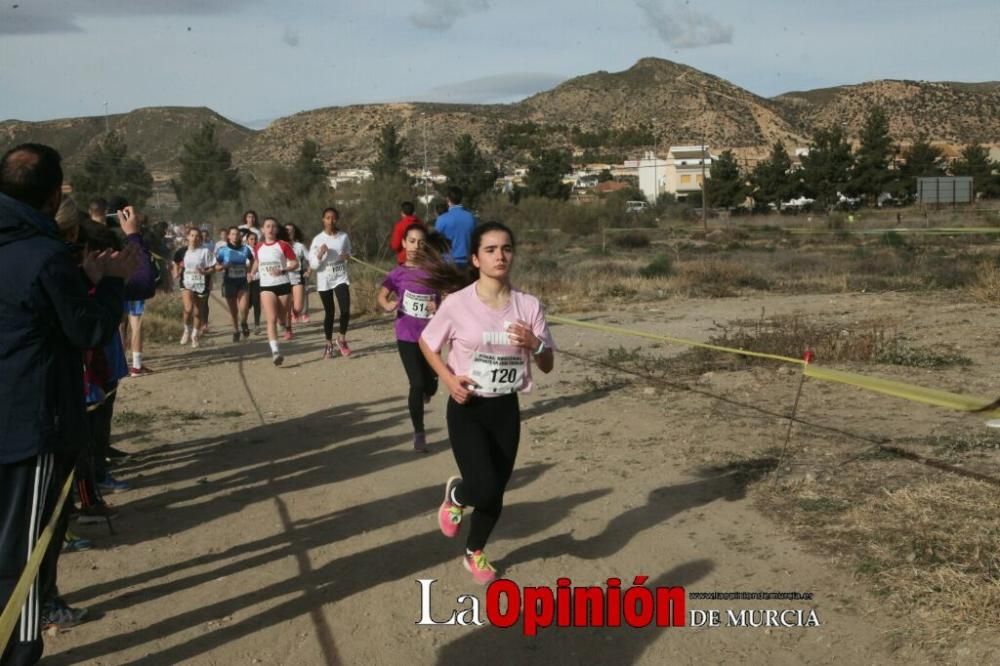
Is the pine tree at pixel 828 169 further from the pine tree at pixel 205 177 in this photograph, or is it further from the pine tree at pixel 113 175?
the pine tree at pixel 113 175

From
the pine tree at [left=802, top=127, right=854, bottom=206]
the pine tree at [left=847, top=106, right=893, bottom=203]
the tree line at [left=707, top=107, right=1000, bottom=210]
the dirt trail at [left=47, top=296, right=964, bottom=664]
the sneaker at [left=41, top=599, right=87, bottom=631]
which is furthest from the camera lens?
the pine tree at [left=802, top=127, right=854, bottom=206]

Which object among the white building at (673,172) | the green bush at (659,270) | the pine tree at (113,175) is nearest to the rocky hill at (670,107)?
the white building at (673,172)

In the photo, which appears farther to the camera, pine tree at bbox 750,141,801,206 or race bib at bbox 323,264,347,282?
pine tree at bbox 750,141,801,206

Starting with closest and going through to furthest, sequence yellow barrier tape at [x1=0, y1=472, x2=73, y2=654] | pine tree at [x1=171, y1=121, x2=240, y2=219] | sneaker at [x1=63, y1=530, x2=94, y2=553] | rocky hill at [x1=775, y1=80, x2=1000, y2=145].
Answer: yellow barrier tape at [x1=0, y1=472, x2=73, y2=654] → sneaker at [x1=63, y1=530, x2=94, y2=553] → pine tree at [x1=171, y1=121, x2=240, y2=219] → rocky hill at [x1=775, y1=80, x2=1000, y2=145]

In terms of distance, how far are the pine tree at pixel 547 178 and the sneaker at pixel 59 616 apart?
6858 cm

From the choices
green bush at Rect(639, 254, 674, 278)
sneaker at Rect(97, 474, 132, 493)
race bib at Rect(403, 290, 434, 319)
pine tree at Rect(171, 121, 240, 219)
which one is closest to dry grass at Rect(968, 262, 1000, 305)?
green bush at Rect(639, 254, 674, 278)

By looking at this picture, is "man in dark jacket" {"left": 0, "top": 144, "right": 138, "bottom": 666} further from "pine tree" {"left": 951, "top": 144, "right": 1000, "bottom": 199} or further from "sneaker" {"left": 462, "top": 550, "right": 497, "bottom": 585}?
"pine tree" {"left": 951, "top": 144, "right": 1000, "bottom": 199}

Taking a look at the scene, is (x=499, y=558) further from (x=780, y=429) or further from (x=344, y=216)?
(x=344, y=216)

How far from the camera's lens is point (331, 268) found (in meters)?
14.2

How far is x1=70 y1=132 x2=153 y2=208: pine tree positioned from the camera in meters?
66.6

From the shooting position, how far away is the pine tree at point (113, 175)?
66.6 meters

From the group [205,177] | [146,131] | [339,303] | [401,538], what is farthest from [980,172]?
[146,131]

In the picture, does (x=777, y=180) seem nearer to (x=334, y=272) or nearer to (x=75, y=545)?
(x=334, y=272)

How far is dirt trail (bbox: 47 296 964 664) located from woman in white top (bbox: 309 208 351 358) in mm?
2920
